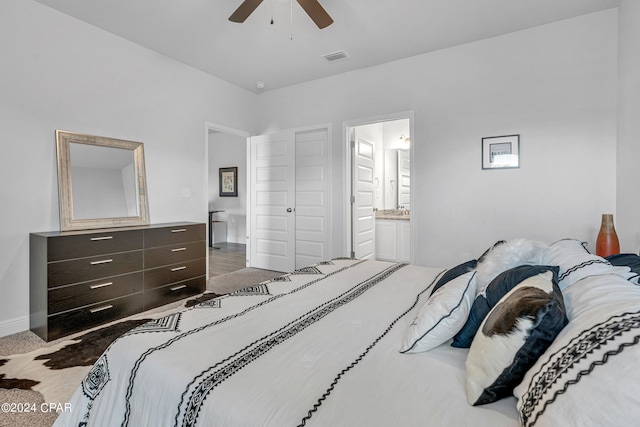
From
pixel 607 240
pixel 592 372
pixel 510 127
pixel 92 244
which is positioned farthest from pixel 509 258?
pixel 92 244

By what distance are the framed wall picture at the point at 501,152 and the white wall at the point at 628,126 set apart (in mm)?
799

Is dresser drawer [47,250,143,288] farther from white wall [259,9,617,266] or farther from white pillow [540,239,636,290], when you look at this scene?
white pillow [540,239,636,290]

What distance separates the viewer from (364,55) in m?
3.82

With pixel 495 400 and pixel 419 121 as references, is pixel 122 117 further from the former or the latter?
pixel 495 400

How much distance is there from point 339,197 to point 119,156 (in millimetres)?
2696

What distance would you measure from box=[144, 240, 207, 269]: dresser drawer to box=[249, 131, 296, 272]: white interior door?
4.41 feet

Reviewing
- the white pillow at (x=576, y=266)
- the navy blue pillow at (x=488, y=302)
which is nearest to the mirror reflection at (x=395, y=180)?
the white pillow at (x=576, y=266)

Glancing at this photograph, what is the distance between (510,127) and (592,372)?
329 centimetres

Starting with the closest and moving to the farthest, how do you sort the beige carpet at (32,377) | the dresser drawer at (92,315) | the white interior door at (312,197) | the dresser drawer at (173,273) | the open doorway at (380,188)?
the beige carpet at (32,377) < the dresser drawer at (92,315) < the dresser drawer at (173,273) < the open doorway at (380,188) < the white interior door at (312,197)

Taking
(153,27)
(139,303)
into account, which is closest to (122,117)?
(153,27)

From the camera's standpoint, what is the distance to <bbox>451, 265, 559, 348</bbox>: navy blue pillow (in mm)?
1154

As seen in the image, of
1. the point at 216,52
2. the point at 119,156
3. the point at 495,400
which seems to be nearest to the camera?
the point at 495,400

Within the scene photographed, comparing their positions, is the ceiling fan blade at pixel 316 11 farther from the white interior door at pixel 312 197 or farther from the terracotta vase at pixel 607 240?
the terracotta vase at pixel 607 240

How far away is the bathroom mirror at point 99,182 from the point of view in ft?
9.83
